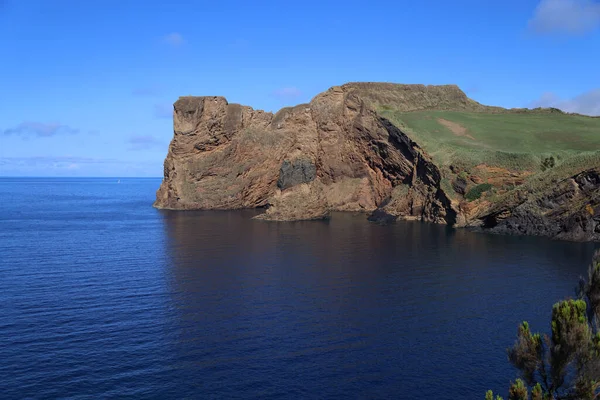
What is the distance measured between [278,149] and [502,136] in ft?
149

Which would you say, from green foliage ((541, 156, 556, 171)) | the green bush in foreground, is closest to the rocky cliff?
green foliage ((541, 156, 556, 171))

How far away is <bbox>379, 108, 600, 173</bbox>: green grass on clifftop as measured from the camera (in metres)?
84.4

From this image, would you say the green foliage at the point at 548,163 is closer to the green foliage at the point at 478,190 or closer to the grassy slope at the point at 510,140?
the grassy slope at the point at 510,140

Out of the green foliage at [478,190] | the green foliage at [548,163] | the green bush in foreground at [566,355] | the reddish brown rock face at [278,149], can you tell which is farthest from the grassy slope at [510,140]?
the green bush in foreground at [566,355]

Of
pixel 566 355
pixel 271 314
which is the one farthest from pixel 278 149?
pixel 566 355

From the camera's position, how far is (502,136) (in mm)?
96125

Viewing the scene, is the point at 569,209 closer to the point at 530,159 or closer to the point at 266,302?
the point at 530,159

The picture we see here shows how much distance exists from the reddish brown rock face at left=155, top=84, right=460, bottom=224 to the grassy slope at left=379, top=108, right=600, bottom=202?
8.39 metres

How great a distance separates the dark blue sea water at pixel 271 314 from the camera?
27438 mm

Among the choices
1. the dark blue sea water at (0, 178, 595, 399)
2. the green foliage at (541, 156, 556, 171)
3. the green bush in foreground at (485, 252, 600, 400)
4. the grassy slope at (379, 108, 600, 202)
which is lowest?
the dark blue sea water at (0, 178, 595, 399)

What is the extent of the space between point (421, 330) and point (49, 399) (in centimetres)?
A: 2148

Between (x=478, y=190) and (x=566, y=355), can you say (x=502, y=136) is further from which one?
(x=566, y=355)

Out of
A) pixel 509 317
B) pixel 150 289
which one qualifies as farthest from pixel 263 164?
pixel 509 317

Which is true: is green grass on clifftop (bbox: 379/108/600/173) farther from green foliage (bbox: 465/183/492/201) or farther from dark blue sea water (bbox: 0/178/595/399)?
dark blue sea water (bbox: 0/178/595/399)
